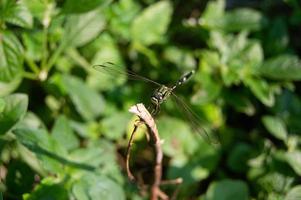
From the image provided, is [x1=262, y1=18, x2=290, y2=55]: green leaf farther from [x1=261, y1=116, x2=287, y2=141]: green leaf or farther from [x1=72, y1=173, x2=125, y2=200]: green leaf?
[x1=72, y1=173, x2=125, y2=200]: green leaf

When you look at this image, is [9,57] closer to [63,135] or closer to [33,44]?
[33,44]

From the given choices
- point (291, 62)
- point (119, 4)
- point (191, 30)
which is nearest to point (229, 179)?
point (291, 62)

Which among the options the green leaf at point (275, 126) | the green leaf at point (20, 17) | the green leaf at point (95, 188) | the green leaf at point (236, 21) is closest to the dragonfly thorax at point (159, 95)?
the green leaf at point (95, 188)

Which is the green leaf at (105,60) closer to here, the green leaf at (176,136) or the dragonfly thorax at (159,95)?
the green leaf at (176,136)

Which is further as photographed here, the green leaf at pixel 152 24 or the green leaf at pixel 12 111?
the green leaf at pixel 152 24

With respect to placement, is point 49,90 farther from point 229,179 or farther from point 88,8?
point 229,179

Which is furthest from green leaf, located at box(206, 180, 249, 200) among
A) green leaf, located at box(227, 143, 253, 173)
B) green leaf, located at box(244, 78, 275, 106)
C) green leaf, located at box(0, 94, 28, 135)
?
green leaf, located at box(0, 94, 28, 135)
